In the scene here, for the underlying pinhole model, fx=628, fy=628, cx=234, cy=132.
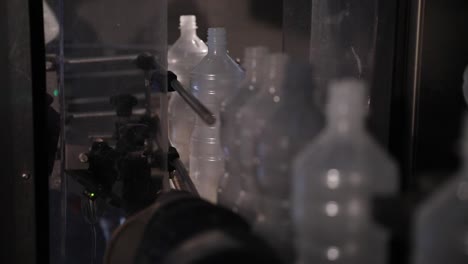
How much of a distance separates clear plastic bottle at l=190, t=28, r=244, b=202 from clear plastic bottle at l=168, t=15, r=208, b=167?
0.11 metres

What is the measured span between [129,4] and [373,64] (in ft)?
1.93

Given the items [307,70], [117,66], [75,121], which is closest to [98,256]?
[75,121]

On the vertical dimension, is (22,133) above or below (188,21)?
below

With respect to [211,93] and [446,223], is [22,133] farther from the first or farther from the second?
[446,223]

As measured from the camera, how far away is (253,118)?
890mm

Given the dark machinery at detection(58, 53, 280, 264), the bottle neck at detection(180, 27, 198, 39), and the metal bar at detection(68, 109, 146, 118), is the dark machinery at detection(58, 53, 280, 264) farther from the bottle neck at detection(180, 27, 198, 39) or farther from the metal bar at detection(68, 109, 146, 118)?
the bottle neck at detection(180, 27, 198, 39)

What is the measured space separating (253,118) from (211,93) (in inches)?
26.9

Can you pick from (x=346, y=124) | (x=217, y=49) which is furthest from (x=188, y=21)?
(x=346, y=124)

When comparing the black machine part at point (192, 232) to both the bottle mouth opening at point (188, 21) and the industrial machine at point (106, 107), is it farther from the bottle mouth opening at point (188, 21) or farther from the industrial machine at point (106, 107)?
the bottle mouth opening at point (188, 21)

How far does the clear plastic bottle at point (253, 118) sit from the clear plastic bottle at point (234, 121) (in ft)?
0.08

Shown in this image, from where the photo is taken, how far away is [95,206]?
1369mm

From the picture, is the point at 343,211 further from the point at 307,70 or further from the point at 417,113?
the point at 417,113

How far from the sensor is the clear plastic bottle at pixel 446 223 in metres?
0.71

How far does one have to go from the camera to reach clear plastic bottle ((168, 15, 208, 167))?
180cm
